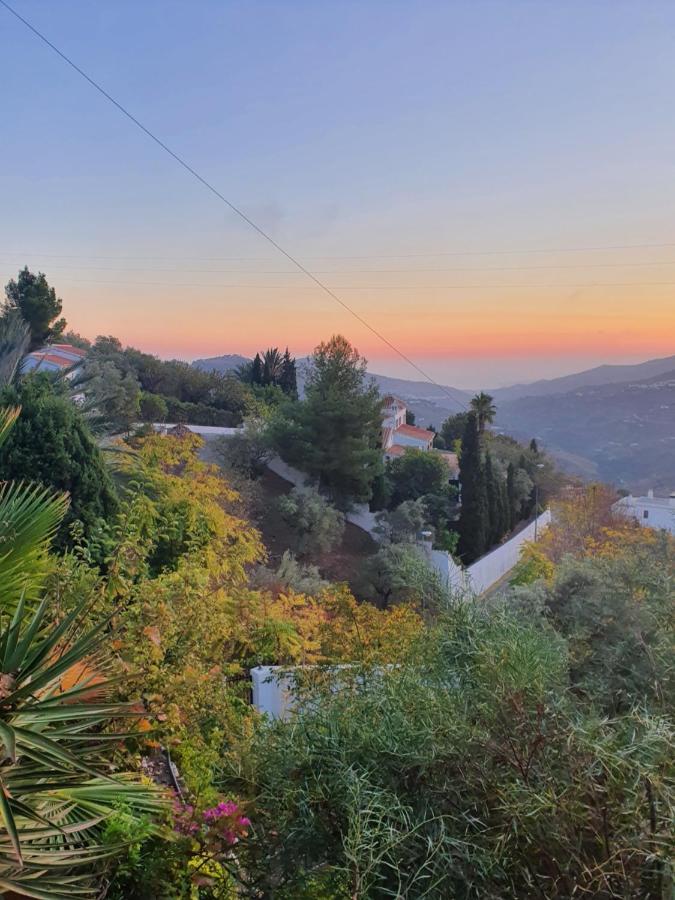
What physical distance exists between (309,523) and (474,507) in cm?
580

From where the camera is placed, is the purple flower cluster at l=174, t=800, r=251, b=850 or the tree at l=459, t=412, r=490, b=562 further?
the tree at l=459, t=412, r=490, b=562

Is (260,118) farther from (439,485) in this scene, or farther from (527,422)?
(527,422)

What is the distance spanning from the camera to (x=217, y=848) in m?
1.77

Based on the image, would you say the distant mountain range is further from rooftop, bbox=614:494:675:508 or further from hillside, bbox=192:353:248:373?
hillside, bbox=192:353:248:373

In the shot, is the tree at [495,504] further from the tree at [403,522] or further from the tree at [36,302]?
the tree at [36,302]

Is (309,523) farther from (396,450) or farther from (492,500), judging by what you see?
(396,450)

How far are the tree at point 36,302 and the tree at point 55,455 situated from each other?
16.5 m

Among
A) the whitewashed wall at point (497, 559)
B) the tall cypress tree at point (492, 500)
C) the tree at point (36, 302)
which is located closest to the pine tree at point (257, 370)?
the tree at point (36, 302)

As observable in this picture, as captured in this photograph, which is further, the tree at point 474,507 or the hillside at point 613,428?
the hillside at point 613,428

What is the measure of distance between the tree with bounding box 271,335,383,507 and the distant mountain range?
188cm

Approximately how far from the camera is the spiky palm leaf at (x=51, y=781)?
1.64 metres

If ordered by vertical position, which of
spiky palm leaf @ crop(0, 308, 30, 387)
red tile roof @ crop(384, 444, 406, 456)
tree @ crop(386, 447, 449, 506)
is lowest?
tree @ crop(386, 447, 449, 506)

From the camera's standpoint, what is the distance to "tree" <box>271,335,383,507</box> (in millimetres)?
17438

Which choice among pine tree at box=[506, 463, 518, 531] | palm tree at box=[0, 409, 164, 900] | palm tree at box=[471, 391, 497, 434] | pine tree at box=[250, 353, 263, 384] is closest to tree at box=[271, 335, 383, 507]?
pine tree at box=[506, 463, 518, 531]
